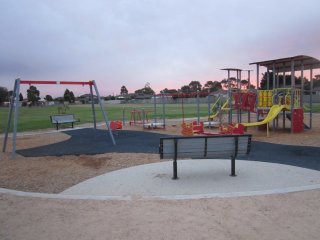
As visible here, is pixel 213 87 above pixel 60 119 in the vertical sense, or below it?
above

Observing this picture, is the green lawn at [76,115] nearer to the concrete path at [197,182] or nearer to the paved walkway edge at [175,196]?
the concrete path at [197,182]

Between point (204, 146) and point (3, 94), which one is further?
point (3, 94)

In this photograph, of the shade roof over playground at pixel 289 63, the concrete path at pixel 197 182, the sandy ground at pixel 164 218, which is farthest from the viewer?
the shade roof over playground at pixel 289 63

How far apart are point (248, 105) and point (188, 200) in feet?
38.0

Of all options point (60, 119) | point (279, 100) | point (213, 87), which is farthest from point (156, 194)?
point (213, 87)

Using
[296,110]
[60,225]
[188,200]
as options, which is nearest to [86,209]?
[60,225]

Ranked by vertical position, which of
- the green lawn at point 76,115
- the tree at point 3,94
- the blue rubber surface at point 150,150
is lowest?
the blue rubber surface at point 150,150

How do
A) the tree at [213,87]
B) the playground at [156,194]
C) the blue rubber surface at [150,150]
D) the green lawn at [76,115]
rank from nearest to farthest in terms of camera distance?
the playground at [156,194]
the blue rubber surface at [150,150]
the green lawn at [76,115]
the tree at [213,87]

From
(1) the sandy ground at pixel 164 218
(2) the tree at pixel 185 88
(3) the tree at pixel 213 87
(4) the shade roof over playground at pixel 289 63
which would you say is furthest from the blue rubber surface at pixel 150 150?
(2) the tree at pixel 185 88

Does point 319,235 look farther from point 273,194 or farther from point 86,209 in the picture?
point 86,209

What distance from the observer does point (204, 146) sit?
5.98 meters

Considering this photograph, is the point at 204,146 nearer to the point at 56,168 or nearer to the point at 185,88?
the point at 56,168

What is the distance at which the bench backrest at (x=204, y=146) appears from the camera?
19.4ft

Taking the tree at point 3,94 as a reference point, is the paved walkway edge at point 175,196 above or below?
below
